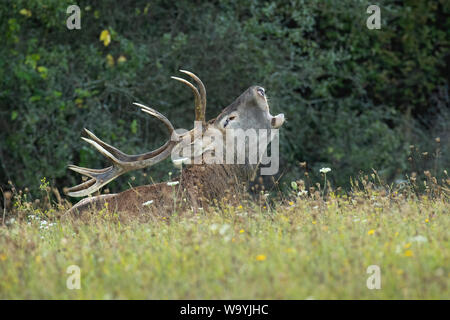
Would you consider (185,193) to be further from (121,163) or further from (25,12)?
(25,12)

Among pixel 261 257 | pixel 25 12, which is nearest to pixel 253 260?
pixel 261 257

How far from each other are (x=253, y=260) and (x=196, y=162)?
276 centimetres

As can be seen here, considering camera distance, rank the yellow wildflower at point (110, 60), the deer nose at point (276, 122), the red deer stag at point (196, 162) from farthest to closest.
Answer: the yellow wildflower at point (110, 60), the deer nose at point (276, 122), the red deer stag at point (196, 162)

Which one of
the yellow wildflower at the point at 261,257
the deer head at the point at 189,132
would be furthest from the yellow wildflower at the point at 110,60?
the yellow wildflower at the point at 261,257

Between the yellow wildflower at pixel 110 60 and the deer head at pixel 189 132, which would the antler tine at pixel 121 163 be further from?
the yellow wildflower at pixel 110 60

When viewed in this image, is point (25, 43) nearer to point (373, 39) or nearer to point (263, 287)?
point (373, 39)

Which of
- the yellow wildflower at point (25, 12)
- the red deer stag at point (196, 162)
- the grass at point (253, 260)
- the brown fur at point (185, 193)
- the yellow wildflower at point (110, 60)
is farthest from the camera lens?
the yellow wildflower at point (110, 60)

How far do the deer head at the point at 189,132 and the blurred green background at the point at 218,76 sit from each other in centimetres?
365

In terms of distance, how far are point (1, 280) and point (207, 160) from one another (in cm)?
300

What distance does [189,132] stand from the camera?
20.5 ft

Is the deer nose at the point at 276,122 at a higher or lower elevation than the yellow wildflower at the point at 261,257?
higher

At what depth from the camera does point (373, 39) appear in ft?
41.0

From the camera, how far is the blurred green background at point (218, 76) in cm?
1004

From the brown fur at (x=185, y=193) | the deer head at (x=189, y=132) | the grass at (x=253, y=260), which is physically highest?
the deer head at (x=189, y=132)
